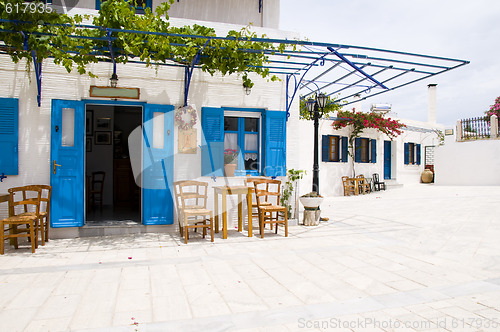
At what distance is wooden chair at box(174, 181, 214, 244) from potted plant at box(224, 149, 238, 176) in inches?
20.1

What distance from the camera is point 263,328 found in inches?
107

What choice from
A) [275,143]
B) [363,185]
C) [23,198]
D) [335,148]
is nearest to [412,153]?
[363,185]

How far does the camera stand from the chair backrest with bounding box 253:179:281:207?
610cm

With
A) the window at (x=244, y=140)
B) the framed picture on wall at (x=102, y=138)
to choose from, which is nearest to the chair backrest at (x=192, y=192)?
the window at (x=244, y=140)

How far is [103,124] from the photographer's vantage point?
32.6 feet

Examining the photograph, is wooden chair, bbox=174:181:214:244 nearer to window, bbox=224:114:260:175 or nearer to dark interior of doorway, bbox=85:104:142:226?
window, bbox=224:114:260:175

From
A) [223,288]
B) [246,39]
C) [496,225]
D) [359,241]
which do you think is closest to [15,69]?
[246,39]

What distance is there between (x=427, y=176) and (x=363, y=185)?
6103mm

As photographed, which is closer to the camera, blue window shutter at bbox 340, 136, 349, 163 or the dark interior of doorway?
the dark interior of doorway

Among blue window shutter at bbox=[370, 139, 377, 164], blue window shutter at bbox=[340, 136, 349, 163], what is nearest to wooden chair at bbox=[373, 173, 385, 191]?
blue window shutter at bbox=[370, 139, 377, 164]

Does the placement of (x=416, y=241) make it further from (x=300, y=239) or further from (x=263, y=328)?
(x=263, y=328)

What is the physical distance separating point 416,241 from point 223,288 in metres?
3.62

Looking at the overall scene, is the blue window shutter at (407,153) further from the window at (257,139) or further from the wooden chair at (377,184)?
the window at (257,139)

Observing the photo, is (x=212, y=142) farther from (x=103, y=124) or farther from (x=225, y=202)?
(x=103, y=124)
